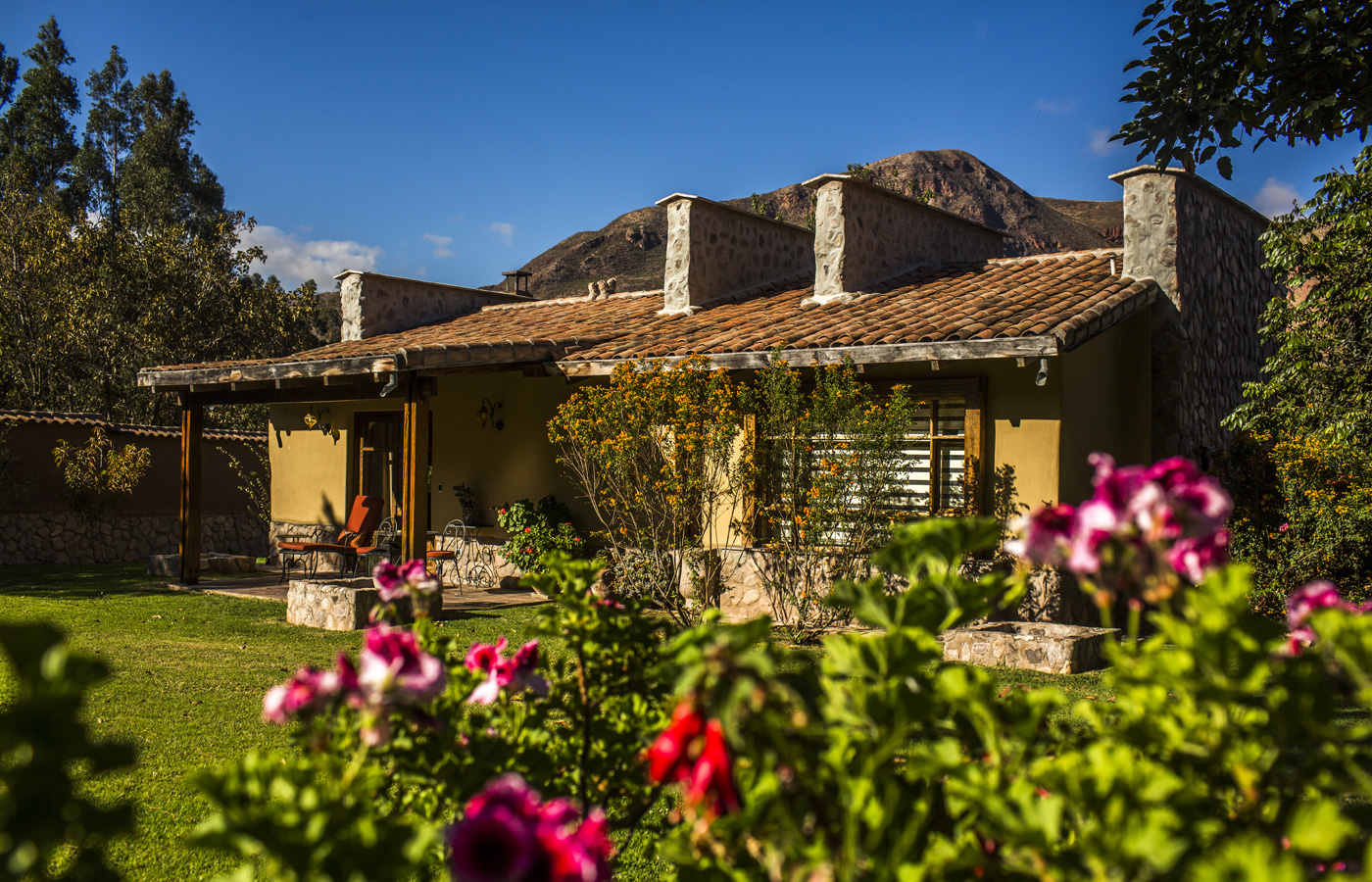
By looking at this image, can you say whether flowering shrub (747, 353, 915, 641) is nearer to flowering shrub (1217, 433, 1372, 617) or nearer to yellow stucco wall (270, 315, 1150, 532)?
yellow stucco wall (270, 315, 1150, 532)

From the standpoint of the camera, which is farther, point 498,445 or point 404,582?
point 498,445

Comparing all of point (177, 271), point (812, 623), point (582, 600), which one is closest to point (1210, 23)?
point (812, 623)

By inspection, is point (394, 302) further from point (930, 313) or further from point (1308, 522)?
point (1308, 522)

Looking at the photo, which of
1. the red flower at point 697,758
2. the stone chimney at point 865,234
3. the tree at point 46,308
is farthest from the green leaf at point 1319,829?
the tree at point 46,308

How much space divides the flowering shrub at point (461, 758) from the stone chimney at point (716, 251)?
10.5 metres

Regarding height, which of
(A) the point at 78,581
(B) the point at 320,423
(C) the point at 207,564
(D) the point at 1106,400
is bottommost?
(A) the point at 78,581

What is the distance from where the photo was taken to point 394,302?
1566 centimetres

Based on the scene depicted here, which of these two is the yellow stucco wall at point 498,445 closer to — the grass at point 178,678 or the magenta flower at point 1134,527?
the grass at point 178,678

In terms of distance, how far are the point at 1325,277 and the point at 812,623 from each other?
230 inches

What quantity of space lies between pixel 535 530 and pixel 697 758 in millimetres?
10526

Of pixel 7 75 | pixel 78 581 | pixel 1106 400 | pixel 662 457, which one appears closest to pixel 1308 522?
pixel 1106 400

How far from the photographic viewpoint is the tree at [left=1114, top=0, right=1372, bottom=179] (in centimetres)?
613

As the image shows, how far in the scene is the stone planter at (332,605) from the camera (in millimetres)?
9336

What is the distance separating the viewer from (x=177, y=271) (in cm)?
2316
